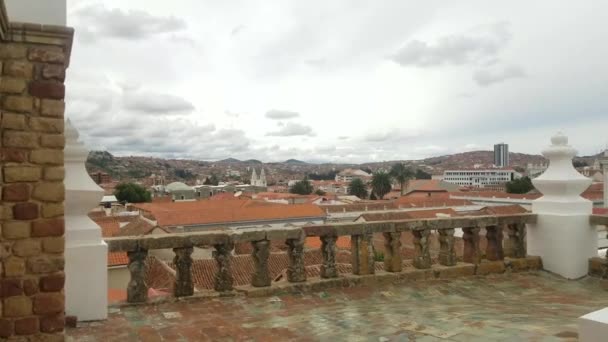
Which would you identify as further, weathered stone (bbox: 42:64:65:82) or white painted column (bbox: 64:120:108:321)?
white painted column (bbox: 64:120:108:321)

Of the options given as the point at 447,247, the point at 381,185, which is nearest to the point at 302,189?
the point at 381,185

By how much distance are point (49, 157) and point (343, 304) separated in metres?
2.92

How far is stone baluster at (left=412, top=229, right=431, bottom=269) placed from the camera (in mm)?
5707

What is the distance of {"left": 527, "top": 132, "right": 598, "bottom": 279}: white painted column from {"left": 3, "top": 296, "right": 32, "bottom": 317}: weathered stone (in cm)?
563

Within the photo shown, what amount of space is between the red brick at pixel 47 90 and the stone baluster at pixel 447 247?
14.3ft

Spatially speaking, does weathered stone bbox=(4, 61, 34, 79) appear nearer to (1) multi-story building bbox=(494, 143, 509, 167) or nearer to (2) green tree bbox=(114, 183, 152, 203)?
(2) green tree bbox=(114, 183, 152, 203)

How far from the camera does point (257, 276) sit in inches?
196

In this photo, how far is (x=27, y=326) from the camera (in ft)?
10.0

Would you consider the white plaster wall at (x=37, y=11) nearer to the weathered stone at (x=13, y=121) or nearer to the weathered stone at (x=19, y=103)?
the weathered stone at (x=19, y=103)

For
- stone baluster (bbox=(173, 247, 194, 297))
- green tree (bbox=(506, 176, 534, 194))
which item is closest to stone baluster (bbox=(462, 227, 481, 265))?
stone baluster (bbox=(173, 247, 194, 297))

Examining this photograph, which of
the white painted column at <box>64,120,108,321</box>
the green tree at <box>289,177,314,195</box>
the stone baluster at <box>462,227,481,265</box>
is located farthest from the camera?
the green tree at <box>289,177,314,195</box>

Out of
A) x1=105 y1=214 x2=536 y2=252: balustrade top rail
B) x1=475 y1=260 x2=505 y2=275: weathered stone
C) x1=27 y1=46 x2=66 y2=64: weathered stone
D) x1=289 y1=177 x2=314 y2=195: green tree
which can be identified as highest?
x1=27 y1=46 x2=66 y2=64: weathered stone

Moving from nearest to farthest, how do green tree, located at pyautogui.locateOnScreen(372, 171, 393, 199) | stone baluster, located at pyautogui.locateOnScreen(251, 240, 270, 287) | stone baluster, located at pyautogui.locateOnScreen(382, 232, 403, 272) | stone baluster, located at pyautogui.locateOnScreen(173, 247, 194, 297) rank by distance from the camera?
stone baluster, located at pyautogui.locateOnScreen(173, 247, 194, 297), stone baluster, located at pyautogui.locateOnScreen(251, 240, 270, 287), stone baluster, located at pyautogui.locateOnScreen(382, 232, 403, 272), green tree, located at pyautogui.locateOnScreen(372, 171, 393, 199)

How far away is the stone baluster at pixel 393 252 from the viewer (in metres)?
5.56
